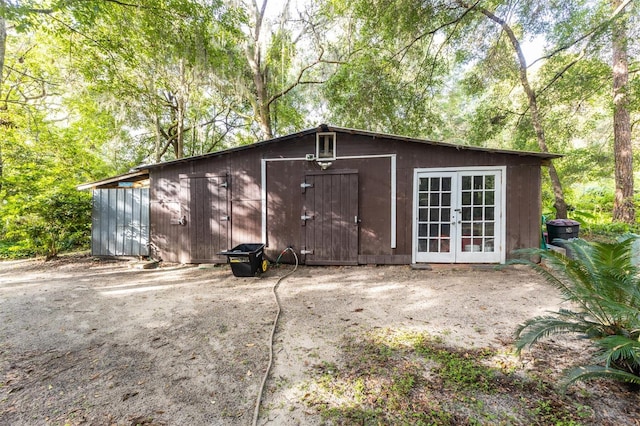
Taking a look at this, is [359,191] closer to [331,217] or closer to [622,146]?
[331,217]

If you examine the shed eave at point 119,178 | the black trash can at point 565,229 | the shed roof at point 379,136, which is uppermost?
the shed roof at point 379,136

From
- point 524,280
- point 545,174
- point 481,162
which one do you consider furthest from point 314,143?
point 545,174

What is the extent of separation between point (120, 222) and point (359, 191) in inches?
226

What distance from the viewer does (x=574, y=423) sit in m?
1.31

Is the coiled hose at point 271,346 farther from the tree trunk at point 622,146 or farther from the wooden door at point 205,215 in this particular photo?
the tree trunk at point 622,146

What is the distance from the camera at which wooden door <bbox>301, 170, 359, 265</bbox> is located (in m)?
5.15

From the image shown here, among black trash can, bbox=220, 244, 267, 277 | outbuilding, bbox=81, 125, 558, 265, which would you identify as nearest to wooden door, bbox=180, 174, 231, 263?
outbuilding, bbox=81, 125, 558, 265

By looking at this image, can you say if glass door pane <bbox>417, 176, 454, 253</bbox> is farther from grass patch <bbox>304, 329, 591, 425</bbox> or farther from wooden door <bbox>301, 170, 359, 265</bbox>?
grass patch <bbox>304, 329, 591, 425</bbox>

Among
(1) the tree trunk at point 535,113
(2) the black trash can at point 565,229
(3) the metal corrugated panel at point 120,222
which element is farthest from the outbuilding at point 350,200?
(1) the tree trunk at point 535,113

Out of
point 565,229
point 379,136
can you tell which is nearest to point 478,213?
point 565,229

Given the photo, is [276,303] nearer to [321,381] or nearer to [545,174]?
[321,381]

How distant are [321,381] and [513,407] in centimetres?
115

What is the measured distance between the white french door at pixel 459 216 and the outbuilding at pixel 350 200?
0.06 ft

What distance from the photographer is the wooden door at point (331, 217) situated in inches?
203
